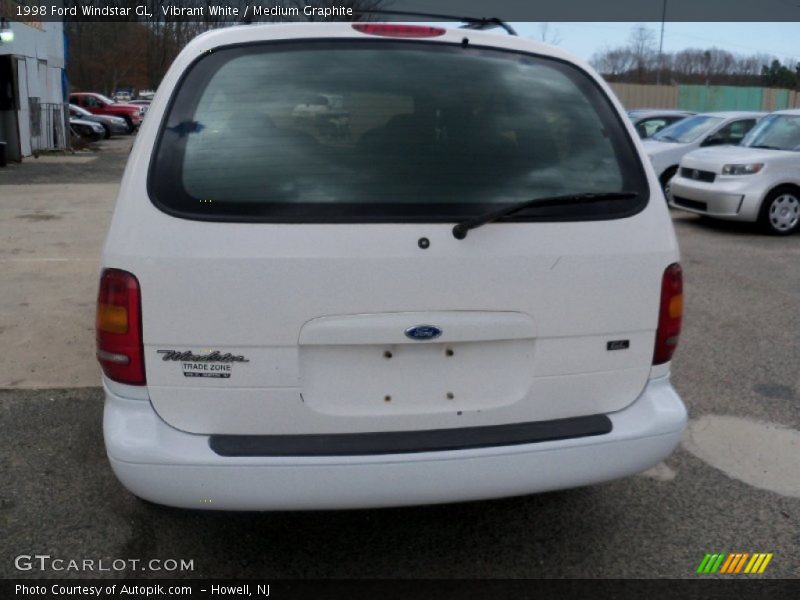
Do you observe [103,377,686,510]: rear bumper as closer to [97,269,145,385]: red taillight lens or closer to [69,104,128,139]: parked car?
[97,269,145,385]: red taillight lens

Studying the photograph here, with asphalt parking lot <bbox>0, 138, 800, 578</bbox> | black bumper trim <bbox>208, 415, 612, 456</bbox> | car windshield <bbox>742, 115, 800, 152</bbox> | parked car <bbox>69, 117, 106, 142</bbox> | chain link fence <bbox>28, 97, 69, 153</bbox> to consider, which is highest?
car windshield <bbox>742, 115, 800, 152</bbox>

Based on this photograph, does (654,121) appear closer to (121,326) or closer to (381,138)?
(381,138)

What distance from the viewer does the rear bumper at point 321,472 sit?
→ 2535 millimetres

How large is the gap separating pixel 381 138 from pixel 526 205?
0.52 metres

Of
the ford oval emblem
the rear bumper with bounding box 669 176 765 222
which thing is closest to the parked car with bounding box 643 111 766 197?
the rear bumper with bounding box 669 176 765 222

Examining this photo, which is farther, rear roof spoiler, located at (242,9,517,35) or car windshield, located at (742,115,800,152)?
car windshield, located at (742,115,800,152)

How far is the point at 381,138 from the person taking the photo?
107 inches

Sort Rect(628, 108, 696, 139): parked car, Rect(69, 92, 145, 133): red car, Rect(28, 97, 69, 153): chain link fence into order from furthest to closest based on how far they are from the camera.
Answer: Rect(69, 92, 145, 133): red car → Rect(28, 97, 69, 153): chain link fence → Rect(628, 108, 696, 139): parked car

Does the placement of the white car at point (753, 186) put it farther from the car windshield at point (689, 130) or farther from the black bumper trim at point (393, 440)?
the black bumper trim at point (393, 440)

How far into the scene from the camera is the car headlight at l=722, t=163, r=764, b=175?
10.5 meters

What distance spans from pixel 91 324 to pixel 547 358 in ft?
14.0

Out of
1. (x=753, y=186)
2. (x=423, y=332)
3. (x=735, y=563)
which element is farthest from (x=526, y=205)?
(x=753, y=186)

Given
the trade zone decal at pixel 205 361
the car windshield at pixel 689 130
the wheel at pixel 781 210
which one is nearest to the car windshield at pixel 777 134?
the wheel at pixel 781 210

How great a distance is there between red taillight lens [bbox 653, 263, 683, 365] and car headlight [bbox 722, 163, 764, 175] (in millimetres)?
8559
